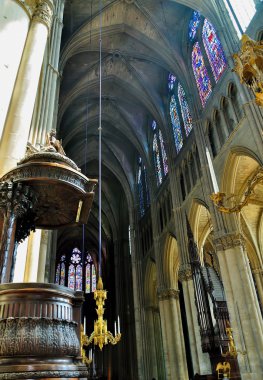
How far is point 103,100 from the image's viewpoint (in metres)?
19.9

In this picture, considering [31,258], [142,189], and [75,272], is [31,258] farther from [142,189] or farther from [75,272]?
[75,272]

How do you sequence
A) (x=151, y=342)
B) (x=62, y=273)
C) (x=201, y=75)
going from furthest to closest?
(x=62, y=273) < (x=151, y=342) < (x=201, y=75)

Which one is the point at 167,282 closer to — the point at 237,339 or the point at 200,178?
the point at 200,178

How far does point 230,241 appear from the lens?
34.3ft

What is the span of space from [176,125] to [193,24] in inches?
181

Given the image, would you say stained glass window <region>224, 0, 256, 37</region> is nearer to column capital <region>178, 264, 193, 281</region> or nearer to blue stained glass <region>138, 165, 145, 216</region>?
column capital <region>178, 264, 193, 281</region>

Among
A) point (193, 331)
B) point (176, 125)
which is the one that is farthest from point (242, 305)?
point (176, 125)

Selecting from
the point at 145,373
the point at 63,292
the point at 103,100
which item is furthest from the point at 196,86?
the point at 145,373

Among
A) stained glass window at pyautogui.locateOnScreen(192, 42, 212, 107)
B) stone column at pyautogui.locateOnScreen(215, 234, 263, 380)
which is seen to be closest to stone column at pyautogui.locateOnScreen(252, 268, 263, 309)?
stone column at pyautogui.locateOnScreen(215, 234, 263, 380)

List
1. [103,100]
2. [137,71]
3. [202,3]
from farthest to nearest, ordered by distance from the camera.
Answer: [103,100]
[137,71]
[202,3]

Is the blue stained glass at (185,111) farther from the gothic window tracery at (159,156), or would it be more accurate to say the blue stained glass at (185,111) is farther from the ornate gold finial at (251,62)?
the ornate gold finial at (251,62)

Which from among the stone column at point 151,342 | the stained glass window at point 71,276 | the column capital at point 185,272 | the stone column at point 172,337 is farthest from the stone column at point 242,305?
the stained glass window at point 71,276

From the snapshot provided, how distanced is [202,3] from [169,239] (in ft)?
34.0

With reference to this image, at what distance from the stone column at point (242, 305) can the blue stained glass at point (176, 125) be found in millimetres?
6602
